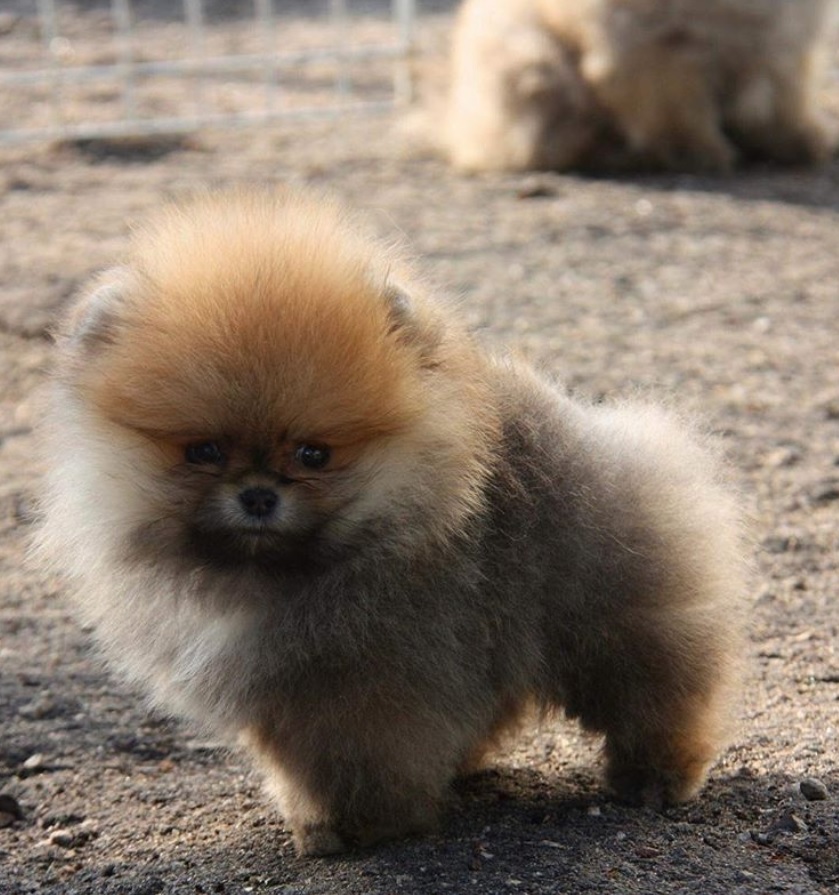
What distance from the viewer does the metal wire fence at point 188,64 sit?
897cm

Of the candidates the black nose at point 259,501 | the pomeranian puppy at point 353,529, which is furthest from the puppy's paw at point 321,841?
the black nose at point 259,501

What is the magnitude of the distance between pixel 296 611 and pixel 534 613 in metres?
0.49

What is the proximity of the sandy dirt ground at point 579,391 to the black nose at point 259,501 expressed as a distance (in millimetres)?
745

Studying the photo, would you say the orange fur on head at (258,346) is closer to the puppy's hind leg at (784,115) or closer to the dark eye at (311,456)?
the dark eye at (311,456)

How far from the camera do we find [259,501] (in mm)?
2684

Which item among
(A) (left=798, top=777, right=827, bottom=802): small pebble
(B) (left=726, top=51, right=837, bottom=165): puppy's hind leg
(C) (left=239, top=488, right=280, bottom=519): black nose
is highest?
(C) (left=239, top=488, right=280, bottom=519): black nose

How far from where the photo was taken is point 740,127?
26.7ft

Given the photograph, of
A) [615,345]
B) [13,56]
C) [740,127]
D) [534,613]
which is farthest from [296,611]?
[13,56]

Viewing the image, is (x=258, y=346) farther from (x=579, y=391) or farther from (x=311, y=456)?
(x=579, y=391)

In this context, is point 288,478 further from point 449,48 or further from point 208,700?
point 449,48

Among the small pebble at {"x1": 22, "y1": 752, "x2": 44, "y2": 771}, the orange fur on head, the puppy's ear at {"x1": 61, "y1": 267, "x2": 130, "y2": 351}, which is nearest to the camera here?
the orange fur on head

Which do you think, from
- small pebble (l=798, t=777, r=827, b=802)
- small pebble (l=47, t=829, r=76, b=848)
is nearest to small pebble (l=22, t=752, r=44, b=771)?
small pebble (l=47, t=829, r=76, b=848)

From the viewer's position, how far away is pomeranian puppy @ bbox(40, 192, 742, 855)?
2703mm

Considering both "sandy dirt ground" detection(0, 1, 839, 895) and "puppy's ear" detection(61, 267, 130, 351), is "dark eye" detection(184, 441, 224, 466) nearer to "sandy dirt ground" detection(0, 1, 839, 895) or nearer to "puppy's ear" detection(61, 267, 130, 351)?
"puppy's ear" detection(61, 267, 130, 351)
